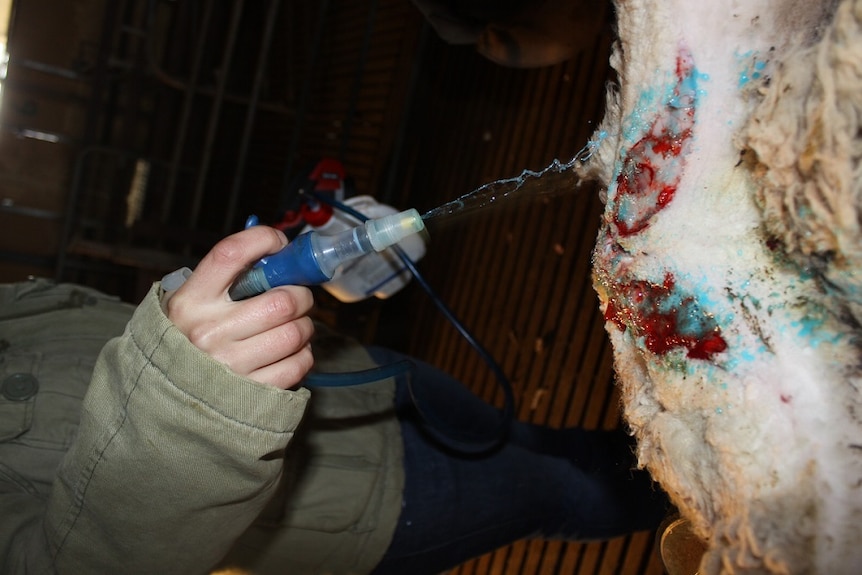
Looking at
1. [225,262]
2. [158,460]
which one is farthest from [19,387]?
[225,262]

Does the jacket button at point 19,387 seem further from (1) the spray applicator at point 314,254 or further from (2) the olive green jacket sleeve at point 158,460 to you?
(1) the spray applicator at point 314,254

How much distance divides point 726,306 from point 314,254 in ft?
1.39

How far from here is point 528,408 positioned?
2291 mm

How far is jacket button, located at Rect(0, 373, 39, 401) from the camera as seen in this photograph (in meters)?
0.83

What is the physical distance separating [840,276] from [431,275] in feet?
A: 8.47

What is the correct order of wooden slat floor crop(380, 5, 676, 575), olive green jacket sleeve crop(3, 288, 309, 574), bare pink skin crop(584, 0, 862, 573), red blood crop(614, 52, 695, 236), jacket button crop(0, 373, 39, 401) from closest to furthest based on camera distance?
bare pink skin crop(584, 0, 862, 573) < red blood crop(614, 52, 695, 236) < olive green jacket sleeve crop(3, 288, 309, 574) < jacket button crop(0, 373, 39, 401) < wooden slat floor crop(380, 5, 676, 575)

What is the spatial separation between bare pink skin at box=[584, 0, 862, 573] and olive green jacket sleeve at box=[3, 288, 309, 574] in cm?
40

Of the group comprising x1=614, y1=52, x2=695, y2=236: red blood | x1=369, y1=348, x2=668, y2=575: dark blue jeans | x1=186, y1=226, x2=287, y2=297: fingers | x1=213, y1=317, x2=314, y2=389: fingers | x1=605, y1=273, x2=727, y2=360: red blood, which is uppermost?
x1=614, y1=52, x2=695, y2=236: red blood

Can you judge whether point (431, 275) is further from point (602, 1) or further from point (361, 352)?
point (602, 1)

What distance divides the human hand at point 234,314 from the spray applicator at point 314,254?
2 cm

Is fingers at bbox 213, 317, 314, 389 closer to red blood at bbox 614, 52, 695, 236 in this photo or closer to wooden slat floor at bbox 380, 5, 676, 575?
red blood at bbox 614, 52, 695, 236

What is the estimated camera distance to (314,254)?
66 cm

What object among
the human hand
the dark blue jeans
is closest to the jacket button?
the human hand

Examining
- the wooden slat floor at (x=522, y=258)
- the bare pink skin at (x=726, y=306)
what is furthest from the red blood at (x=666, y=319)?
the wooden slat floor at (x=522, y=258)
